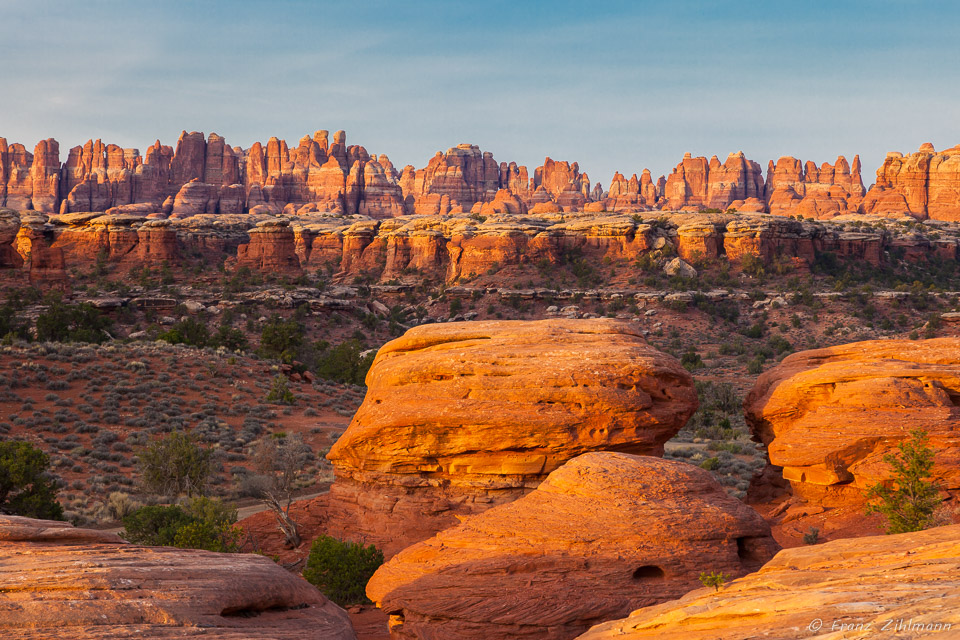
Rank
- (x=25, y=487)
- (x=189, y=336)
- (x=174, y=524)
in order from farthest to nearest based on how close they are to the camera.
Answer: (x=189, y=336) < (x=25, y=487) < (x=174, y=524)

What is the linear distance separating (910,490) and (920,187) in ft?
420

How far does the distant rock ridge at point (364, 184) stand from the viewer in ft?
420

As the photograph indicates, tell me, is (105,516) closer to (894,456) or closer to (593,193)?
(894,456)

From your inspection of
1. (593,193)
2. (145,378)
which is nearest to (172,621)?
(145,378)

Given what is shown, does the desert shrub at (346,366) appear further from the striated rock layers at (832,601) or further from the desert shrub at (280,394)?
the striated rock layers at (832,601)

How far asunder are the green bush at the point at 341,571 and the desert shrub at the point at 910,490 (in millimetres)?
9399

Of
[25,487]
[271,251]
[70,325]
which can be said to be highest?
[271,251]

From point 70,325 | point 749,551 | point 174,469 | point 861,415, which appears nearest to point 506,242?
point 70,325

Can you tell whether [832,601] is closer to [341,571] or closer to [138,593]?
[138,593]

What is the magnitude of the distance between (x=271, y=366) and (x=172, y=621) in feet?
108

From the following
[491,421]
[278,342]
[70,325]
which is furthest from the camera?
[70,325]

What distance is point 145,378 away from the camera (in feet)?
108

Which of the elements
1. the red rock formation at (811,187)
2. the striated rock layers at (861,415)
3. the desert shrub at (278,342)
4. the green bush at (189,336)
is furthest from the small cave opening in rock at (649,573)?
the red rock formation at (811,187)

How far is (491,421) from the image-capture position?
1411 centimetres
